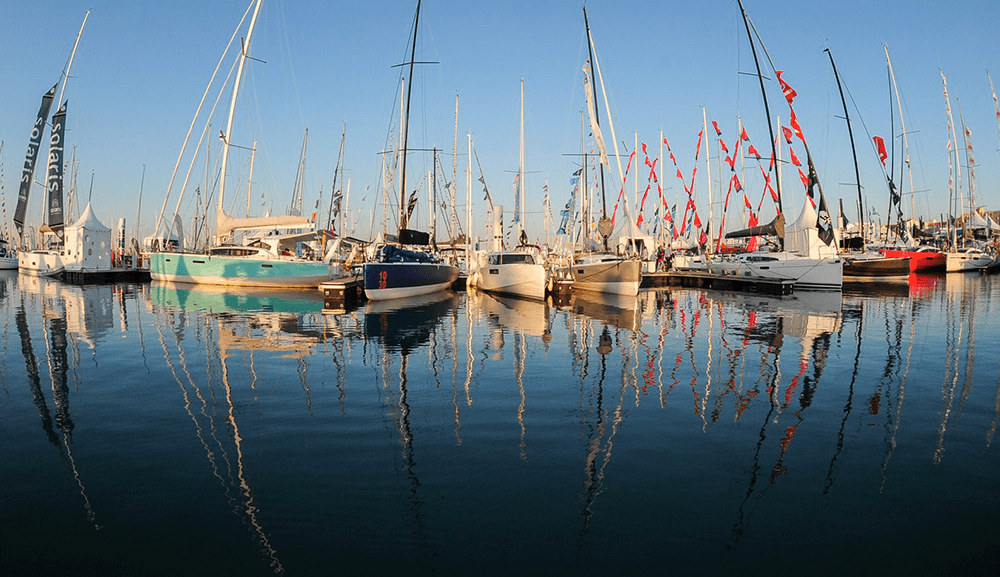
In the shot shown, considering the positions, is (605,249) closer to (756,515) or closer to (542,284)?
(542,284)

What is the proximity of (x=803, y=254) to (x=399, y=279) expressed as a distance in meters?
25.9

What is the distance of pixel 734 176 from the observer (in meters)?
50.8

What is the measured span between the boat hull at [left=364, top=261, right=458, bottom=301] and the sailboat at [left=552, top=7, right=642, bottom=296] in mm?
6727

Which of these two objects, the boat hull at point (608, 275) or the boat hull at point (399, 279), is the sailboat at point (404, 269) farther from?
the boat hull at point (608, 275)

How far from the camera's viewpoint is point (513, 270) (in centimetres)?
3478

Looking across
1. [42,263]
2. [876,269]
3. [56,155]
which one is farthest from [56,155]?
[876,269]

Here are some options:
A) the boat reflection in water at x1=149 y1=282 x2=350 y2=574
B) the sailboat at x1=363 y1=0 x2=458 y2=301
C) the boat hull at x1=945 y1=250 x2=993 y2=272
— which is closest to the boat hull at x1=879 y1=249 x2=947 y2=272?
the boat hull at x1=945 y1=250 x2=993 y2=272

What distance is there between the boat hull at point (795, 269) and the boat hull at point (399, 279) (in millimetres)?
20026

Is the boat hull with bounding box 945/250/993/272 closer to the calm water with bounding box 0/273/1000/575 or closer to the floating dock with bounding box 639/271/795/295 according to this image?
the floating dock with bounding box 639/271/795/295

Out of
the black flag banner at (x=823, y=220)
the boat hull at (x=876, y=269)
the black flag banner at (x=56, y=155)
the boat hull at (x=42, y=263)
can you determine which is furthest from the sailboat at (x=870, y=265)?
the boat hull at (x=42, y=263)

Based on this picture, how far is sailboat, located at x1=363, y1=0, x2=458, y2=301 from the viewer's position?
32.0 meters

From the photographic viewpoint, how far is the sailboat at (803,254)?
127 ft

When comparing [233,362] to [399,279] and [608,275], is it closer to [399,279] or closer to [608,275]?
[399,279]

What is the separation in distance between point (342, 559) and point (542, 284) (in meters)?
28.0
